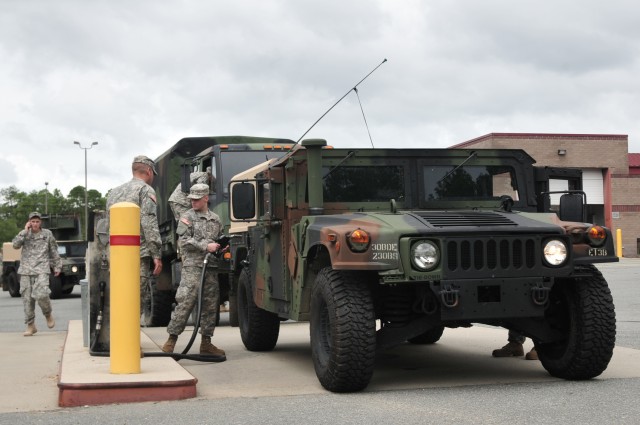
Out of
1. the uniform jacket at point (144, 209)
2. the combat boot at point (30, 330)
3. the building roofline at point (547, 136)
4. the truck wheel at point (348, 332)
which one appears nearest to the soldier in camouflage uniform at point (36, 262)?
the combat boot at point (30, 330)

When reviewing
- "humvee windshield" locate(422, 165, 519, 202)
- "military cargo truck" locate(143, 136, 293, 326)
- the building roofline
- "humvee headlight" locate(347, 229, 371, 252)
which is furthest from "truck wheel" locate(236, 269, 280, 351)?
the building roofline

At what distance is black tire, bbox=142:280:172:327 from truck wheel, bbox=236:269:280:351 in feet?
12.5

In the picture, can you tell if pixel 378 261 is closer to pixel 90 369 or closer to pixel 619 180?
pixel 90 369

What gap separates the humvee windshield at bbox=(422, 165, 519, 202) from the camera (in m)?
8.34

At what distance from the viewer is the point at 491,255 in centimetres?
696

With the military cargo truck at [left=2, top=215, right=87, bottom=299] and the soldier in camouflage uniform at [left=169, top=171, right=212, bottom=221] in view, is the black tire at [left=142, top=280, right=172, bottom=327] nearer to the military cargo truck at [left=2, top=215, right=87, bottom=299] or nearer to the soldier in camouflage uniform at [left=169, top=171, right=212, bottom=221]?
the soldier in camouflage uniform at [left=169, top=171, right=212, bottom=221]

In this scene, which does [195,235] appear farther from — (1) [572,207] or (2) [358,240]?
(1) [572,207]

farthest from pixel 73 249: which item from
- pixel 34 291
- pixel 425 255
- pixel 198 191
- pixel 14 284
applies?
pixel 425 255

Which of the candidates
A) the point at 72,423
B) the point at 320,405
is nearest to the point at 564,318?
the point at 320,405

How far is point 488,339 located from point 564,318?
3678 mm

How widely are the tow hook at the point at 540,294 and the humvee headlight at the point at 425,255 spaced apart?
2.47 feet

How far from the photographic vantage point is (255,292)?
31.4 feet

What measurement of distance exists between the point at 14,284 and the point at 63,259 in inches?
135

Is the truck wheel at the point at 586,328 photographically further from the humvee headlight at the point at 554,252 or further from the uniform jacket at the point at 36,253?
the uniform jacket at the point at 36,253
